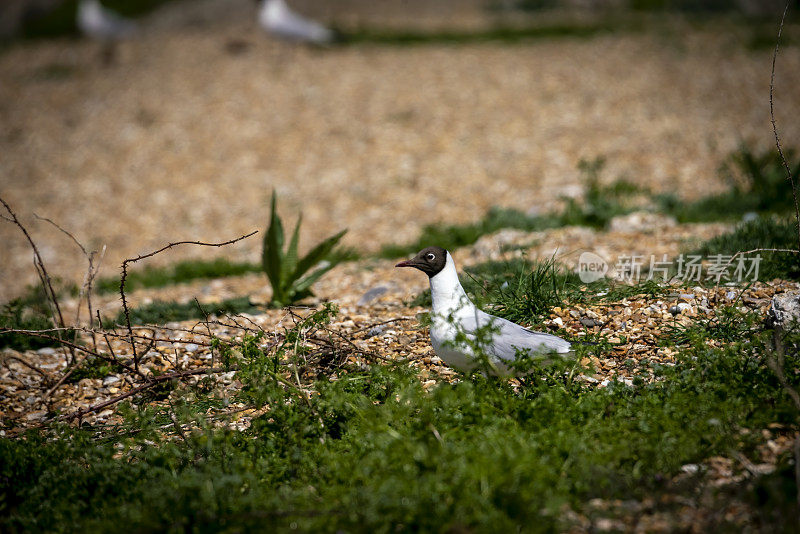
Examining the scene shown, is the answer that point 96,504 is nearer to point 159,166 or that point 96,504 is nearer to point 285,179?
point 285,179

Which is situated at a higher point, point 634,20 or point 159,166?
point 634,20

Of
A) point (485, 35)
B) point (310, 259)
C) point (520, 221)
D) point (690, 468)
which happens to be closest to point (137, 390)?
point (310, 259)

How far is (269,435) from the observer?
3.27 metres

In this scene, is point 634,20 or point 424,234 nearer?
point 424,234

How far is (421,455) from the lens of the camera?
2734 mm

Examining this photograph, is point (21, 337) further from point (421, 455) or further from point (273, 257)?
point (421, 455)

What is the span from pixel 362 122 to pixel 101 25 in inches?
262

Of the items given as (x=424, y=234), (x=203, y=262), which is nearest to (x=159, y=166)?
(x=203, y=262)

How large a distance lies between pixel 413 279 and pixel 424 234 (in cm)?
146

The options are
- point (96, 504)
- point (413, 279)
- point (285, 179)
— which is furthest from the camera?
point (285, 179)

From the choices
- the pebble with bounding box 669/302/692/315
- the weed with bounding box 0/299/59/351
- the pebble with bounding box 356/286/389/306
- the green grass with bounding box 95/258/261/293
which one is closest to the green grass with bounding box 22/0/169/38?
the green grass with bounding box 95/258/261/293

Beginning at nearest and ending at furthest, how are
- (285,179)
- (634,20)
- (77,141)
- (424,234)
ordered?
(424,234), (285,179), (77,141), (634,20)

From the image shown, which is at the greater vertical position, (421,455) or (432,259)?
(432,259)

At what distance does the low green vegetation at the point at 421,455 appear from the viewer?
2.61 metres
